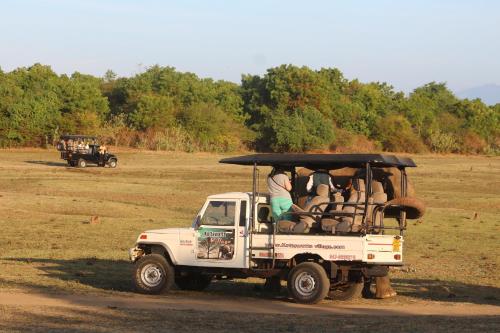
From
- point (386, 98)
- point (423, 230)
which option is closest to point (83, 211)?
point (423, 230)

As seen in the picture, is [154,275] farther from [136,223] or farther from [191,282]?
[136,223]

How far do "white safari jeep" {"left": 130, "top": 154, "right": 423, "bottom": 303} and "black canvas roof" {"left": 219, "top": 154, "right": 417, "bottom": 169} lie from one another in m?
0.02

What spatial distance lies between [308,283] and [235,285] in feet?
10.9

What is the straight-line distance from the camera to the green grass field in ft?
64.4

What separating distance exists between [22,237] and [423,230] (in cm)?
1158

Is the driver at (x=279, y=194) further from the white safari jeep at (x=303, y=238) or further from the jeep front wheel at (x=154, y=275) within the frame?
the jeep front wheel at (x=154, y=275)

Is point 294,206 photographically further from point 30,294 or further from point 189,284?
point 30,294

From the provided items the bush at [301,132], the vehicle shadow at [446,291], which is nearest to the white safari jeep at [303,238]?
the vehicle shadow at [446,291]

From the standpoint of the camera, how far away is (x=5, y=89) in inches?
3531

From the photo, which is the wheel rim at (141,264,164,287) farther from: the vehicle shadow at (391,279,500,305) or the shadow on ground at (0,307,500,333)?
the vehicle shadow at (391,279,500,305)

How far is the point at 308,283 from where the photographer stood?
16.5 meters

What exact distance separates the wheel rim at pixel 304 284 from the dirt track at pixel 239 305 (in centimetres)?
23

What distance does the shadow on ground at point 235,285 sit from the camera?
18.0m

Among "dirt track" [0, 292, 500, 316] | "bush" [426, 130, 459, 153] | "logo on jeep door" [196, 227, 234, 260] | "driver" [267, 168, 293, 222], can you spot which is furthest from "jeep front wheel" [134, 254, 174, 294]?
"bush" [426, 130, 459, 153]
